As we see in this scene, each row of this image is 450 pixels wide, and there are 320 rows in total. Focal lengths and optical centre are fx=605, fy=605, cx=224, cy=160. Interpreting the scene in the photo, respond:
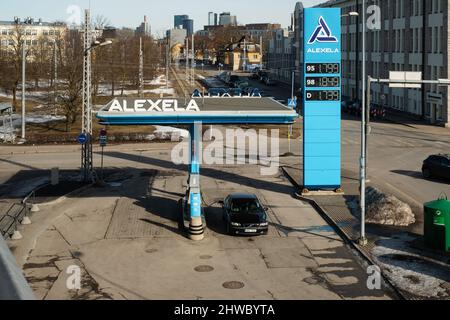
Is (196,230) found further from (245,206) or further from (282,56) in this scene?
(282,56)

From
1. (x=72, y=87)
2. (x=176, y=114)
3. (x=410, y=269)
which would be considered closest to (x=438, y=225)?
(x=410, y=269)

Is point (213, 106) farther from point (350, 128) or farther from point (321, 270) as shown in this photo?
point (350, 128)

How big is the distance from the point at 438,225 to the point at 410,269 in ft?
7.21

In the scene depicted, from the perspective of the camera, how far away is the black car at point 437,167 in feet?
91.0

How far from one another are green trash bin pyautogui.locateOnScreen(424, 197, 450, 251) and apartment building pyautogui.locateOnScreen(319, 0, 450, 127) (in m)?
33.1

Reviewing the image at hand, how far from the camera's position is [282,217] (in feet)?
71.8

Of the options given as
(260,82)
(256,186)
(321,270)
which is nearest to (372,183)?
(256,186)

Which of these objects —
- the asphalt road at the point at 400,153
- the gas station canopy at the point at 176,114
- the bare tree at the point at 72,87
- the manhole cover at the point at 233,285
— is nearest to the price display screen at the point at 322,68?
the gas station canopy at the point at 176,114

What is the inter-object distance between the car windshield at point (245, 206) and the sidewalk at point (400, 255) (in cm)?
277

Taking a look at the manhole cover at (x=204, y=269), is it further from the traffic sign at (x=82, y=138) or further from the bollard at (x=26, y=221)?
the traffic sign at (x=82, y=138)

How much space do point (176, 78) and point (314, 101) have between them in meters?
77.8

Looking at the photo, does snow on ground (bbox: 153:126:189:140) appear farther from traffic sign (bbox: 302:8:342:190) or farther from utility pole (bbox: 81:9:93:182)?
traffic sign (bbox: 302:8:342:190)

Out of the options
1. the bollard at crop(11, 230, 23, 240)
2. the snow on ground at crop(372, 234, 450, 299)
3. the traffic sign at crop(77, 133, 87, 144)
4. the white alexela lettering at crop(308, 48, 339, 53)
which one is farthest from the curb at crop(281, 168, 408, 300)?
the bollard at crop(11, 230, 23, 240)

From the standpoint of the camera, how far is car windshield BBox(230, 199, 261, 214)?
65.7 feet
